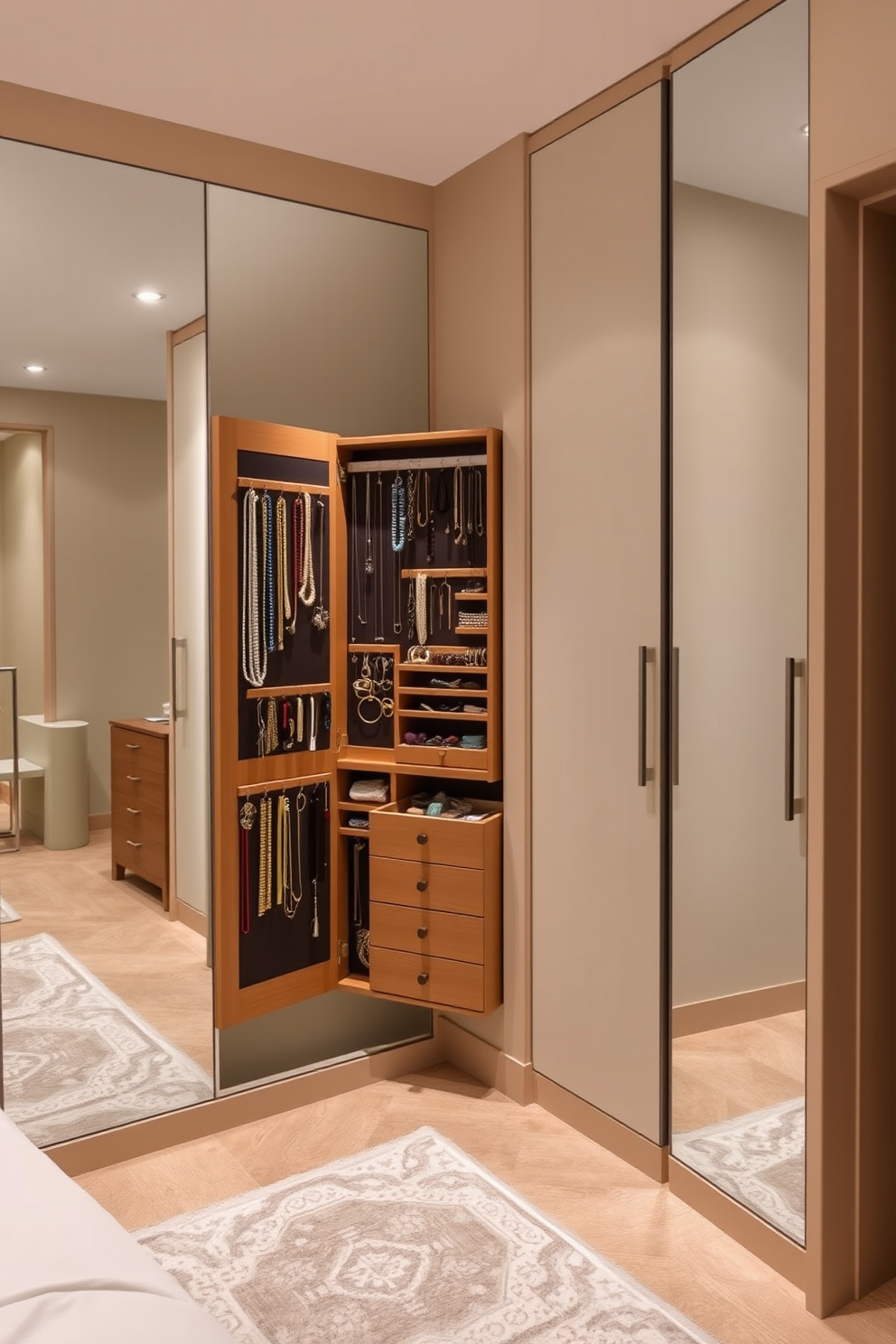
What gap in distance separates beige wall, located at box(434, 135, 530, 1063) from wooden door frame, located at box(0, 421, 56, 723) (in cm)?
119

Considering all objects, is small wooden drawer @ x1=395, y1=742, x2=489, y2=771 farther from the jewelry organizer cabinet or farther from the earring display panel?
the earring display panel

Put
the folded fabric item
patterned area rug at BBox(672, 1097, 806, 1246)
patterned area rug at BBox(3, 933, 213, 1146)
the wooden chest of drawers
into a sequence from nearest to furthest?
1. patterned area rug at BBox(672, 1097, 806, 1246)
2. patterned area rug at BBox(3, 933, 213, 1146)
3. the wooden chest of drawers
4. the folded fabric item

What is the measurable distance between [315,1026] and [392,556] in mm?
1423

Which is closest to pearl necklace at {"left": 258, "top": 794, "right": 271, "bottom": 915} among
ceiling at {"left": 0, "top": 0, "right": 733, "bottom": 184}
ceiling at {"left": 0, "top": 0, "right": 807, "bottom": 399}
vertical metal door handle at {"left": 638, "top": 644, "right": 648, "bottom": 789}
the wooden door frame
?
the wooden door frame

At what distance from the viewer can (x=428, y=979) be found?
120 inches

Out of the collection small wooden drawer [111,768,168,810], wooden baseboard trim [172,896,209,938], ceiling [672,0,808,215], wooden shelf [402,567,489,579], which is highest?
ceiling [672,0,808,215]

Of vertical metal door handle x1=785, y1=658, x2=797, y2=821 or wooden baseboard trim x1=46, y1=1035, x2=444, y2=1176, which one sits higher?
vertical metal door handle x1=785, y1=658, x2=797, y2=821

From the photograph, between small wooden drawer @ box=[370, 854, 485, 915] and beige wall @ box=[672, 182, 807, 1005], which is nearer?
beige wall @ box=[672, 182, 807, 1005]

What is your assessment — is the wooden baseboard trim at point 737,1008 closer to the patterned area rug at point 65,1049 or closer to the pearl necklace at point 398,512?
the patterned area rug at point 65,1049

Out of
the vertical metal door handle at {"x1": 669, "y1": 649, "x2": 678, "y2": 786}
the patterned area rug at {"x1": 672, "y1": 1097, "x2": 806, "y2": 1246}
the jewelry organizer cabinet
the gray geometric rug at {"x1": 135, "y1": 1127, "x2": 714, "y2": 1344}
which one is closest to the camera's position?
the gray geometric rug at {"x1": 135, "y1": 1127, "x2": 714, "y2": 1344}

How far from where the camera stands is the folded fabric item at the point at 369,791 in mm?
3117

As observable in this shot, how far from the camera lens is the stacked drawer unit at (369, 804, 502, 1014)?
9.83ft

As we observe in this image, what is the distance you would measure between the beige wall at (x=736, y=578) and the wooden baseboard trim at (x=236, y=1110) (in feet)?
3.52

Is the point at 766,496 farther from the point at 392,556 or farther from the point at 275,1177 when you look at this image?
the point at 275,1177
